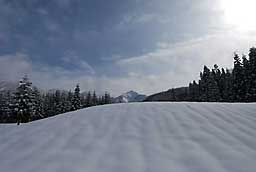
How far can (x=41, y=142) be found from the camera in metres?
4.69

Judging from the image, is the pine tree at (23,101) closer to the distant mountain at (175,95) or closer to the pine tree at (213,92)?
the pine tree at (213,92)

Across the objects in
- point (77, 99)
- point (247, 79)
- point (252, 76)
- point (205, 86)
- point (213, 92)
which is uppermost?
point (252, 76)

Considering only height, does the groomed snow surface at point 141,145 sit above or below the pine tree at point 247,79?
below

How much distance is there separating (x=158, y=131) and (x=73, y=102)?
1602 inches

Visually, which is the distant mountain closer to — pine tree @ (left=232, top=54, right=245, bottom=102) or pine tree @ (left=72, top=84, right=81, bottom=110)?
pine tree @ (left=232, top=54, right=245, bottom=102)

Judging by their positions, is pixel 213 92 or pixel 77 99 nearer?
pixel 213 92

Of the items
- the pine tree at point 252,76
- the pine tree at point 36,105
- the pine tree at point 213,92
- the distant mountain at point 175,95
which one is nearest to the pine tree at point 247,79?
the pine tree at point 252,76

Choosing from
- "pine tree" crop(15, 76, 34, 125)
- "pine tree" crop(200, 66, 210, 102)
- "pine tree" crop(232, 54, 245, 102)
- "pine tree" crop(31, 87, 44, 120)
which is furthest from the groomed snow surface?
"pine tree" crop(200, 66, 210, 102)

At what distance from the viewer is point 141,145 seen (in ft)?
13.5

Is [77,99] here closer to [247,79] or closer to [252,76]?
[247,79]

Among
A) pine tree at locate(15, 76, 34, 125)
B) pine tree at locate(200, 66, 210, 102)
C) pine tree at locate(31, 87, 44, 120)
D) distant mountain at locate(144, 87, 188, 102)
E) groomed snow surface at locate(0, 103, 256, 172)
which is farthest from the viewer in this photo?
distant mountain at locate(144, 87, 188, 102)

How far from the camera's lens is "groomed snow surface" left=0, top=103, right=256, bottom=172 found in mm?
3354

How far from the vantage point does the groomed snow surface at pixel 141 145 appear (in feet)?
11.0

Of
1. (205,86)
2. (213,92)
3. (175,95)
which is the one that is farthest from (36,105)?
(175,95)
